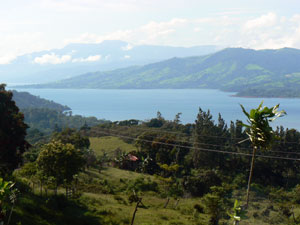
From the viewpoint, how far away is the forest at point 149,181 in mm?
22562

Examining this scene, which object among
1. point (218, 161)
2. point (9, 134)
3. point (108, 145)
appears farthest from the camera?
point (108, 145)

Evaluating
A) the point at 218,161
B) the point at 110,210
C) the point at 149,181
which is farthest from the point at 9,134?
the point at 218,161

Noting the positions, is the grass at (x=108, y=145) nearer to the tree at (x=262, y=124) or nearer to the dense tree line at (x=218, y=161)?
the dense tree line at (x=218, y=161)

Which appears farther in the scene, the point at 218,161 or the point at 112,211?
the point at 218,161

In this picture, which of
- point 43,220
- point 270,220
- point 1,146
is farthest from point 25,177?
point 270,220

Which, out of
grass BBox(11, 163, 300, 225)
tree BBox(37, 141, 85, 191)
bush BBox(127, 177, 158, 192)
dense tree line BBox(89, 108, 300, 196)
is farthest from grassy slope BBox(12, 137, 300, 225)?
dense tree line BBox(89, 108, 300, 196)

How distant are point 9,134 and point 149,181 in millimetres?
21389

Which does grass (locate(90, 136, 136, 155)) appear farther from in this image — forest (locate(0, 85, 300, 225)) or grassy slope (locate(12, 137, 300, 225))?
grassy slope (locate(12, 137, 300, 225))

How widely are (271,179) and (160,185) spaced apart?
18.5 m

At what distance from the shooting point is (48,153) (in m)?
27.2

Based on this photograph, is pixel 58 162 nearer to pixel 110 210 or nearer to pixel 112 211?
pixel 110 210

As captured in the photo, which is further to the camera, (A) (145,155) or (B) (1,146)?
(A) (145,155)

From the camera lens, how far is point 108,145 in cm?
7550

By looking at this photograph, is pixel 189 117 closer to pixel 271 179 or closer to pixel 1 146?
pixel 271 179
